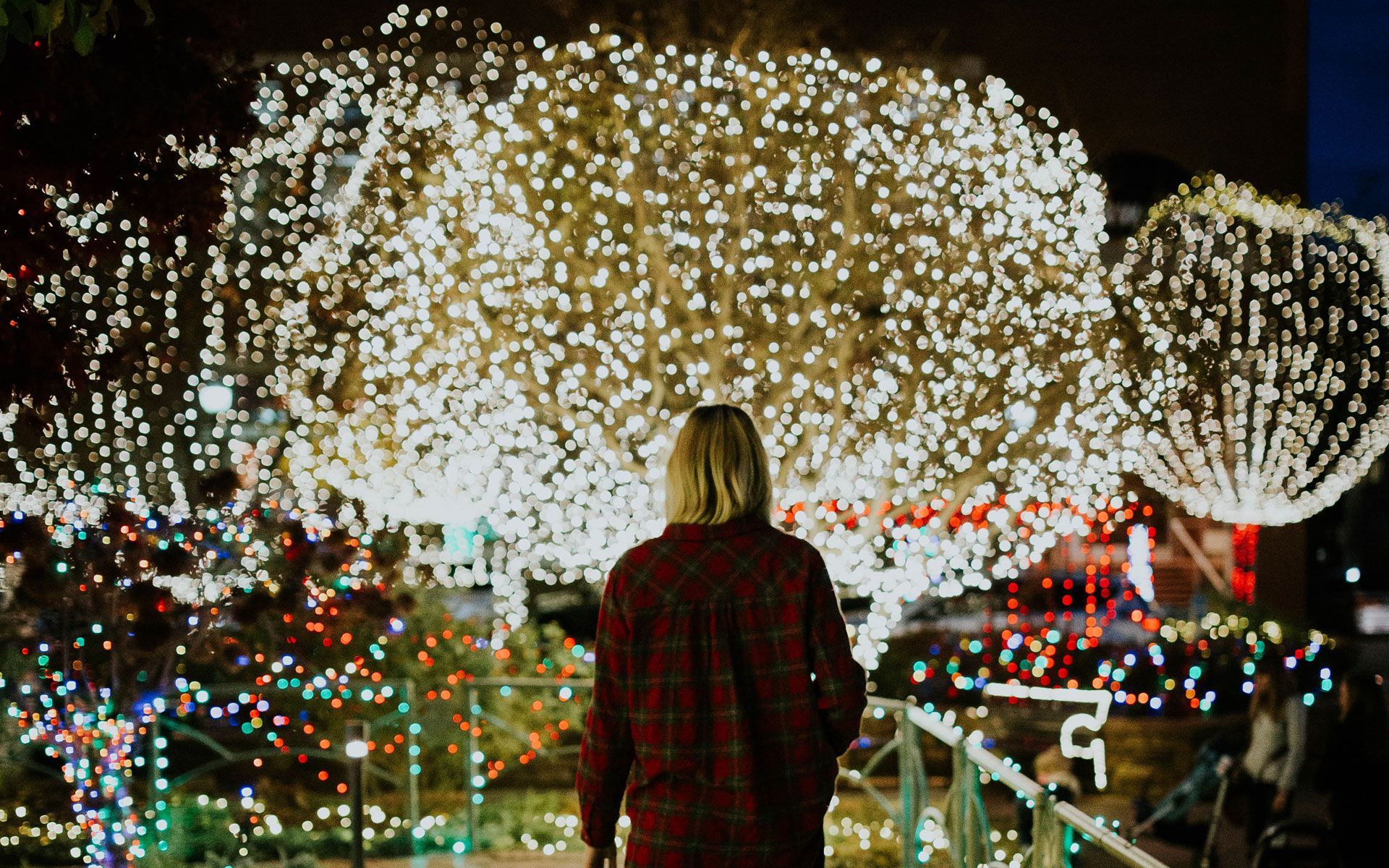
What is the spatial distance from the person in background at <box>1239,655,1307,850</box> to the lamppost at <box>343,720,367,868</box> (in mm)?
5117

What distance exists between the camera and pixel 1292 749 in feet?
26.0

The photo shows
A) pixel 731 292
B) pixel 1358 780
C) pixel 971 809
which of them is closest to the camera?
pixel 971 809

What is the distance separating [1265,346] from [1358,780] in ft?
40.3

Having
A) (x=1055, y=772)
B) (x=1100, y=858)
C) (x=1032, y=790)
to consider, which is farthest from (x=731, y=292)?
(x=1032, y=790)

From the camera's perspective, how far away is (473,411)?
10.1 meters

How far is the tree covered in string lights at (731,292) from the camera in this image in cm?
916

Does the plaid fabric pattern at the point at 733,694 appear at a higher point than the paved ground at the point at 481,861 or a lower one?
higher

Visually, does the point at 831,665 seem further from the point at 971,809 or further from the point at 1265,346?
the point at 1265,346

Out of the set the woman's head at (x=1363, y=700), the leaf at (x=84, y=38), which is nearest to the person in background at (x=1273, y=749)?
the woman's head at (x=1363, y=700)

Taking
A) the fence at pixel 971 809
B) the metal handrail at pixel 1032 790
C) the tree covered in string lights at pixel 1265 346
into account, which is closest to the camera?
the metal handrail at pixel 1032 790

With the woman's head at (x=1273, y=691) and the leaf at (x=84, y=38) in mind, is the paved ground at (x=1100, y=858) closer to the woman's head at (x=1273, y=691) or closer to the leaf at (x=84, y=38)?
the woman's head at (x=1273, y=691)

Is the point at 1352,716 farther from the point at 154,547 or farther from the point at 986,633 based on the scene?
the point at 986,633

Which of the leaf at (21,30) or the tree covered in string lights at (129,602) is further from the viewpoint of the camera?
the tree covered in string lights at (129,602)

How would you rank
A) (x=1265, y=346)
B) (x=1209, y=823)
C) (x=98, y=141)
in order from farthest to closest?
1. (x=1265, y=346)
2. (x=1209, y=823)
3. (x=98, y=141)
